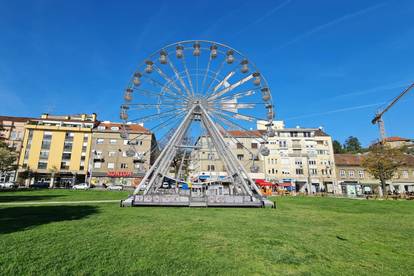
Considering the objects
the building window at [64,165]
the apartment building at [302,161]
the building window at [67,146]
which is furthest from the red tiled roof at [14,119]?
the apartment building at [302,161]

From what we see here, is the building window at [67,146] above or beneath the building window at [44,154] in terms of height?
above

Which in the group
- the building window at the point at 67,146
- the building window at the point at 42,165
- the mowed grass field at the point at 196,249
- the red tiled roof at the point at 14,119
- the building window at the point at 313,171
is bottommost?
the mowed grass field at the point at 196,249

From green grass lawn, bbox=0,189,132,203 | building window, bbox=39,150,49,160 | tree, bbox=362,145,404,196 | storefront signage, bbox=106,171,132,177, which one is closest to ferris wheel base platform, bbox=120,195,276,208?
green grass lawn, bbox=0,189,132,203

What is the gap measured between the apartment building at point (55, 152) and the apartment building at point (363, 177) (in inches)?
2464

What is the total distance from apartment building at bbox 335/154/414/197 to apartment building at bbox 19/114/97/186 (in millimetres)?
62586

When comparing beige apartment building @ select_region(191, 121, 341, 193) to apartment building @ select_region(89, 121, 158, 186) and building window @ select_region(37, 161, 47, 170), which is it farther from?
building window @ select_region(37, 161, 47, 170)

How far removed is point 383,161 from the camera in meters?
37.8

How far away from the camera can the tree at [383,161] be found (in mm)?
37938

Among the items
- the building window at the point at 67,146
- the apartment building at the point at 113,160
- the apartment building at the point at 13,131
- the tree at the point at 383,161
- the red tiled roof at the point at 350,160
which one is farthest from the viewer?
the apartment building at the point at 13,131

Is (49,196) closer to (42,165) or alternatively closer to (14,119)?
(42,165)

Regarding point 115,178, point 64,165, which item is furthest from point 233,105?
point 64,165

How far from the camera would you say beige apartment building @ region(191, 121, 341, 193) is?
182 feet

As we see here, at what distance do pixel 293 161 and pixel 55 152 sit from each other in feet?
196

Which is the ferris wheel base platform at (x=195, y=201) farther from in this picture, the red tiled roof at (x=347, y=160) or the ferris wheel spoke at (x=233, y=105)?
the red tiled roof at (x=347, y=160)
